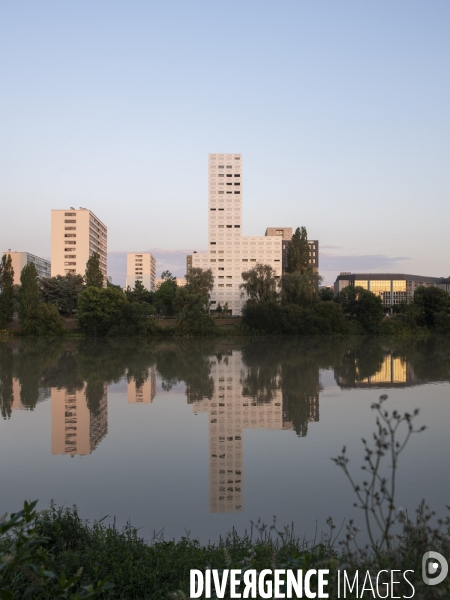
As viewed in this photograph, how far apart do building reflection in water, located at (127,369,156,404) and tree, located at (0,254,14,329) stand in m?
35.8

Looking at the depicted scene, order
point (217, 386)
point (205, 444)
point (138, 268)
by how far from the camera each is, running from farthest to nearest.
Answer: point (138, 268) → point (217, 386) → point (205, 444)

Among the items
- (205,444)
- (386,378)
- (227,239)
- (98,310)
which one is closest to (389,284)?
(227,239)

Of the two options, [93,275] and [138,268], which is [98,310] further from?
[138,268]

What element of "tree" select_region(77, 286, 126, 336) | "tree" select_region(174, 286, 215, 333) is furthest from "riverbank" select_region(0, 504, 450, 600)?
"tree" select_region(77, 286, 126, 336)

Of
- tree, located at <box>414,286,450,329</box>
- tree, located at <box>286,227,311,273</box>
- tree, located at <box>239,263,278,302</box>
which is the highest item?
tree, located at <box>286,227,311,273</box>

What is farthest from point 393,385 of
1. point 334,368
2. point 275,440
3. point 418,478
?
point 418,478

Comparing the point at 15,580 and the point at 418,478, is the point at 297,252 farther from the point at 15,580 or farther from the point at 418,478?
the point at 15,580

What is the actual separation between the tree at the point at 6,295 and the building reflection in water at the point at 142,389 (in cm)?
3581

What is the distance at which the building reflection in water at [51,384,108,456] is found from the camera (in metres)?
9.51

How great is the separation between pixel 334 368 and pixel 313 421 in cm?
1207

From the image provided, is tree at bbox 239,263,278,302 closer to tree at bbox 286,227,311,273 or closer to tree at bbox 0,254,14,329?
tree at bbox 286,227,311,273

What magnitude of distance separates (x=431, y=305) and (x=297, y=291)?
14834 mm

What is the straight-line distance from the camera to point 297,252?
65625mm

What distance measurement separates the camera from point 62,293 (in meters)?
69.9
